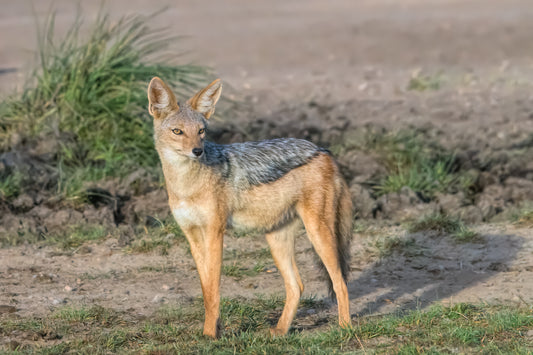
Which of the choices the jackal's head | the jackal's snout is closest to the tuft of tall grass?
the jackal's head

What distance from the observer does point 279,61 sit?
16500 mm

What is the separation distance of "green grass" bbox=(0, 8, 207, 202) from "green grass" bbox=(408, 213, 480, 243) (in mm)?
3430

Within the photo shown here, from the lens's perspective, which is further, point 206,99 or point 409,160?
point 409,160

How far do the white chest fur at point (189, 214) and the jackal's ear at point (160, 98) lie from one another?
70 centimetres

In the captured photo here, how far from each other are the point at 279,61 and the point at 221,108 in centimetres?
611

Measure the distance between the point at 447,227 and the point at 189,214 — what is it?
3.37 metres

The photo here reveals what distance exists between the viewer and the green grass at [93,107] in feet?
30.9

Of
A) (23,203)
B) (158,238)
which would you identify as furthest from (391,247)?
(23,203)

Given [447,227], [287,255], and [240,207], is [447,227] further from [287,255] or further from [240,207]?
[240,207]

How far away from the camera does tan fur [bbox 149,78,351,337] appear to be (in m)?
5.43

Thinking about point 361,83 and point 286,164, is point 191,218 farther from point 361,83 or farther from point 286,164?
point 361,83

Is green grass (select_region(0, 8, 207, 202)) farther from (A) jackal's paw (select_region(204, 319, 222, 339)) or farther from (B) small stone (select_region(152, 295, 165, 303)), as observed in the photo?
(A) jackal's paw (select_region(204, 319, 222, 339))

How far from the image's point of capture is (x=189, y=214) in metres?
5.42

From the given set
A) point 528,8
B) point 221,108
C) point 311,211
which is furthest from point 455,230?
point 528,8
